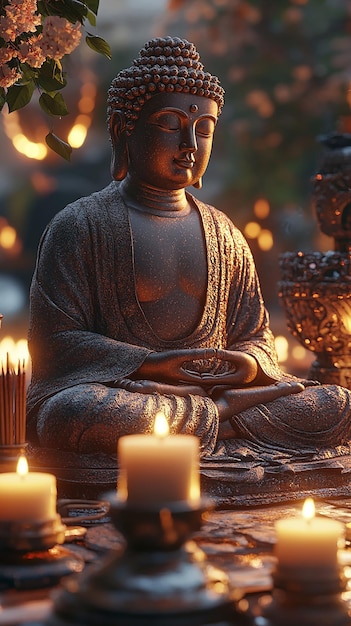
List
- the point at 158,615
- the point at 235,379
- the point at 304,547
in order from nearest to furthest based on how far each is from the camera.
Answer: the point at 158,615
the point at 304,547
the point at 235,379

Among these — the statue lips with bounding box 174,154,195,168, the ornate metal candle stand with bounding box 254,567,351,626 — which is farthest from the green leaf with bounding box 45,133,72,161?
the ornate metal candle stand with bounding box 254,567,351,626

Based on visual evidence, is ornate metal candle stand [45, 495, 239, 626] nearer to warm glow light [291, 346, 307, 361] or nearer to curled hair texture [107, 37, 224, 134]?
curled hair texture [107, 37, 224, 134]

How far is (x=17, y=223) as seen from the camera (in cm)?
1168

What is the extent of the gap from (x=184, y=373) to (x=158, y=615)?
2.03m

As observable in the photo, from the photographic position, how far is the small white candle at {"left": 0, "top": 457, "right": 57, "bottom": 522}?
2.94 meters

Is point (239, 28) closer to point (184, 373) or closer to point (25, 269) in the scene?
point (25, 269)

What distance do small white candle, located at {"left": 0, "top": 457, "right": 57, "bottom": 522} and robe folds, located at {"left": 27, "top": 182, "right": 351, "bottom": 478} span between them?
1.31m

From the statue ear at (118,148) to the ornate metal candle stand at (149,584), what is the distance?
232 cm

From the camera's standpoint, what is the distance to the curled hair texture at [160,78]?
4621 millimetres

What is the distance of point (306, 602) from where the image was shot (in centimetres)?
268

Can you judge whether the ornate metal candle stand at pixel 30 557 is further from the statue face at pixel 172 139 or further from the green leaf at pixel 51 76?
the statue face at pixel 172 139

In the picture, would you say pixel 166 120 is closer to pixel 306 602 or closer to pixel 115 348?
pixel 115 348

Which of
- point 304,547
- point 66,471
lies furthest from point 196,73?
point 304,547

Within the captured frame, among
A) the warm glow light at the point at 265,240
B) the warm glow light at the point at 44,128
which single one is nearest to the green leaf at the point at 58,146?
the warm glow light at the point at 265,240
